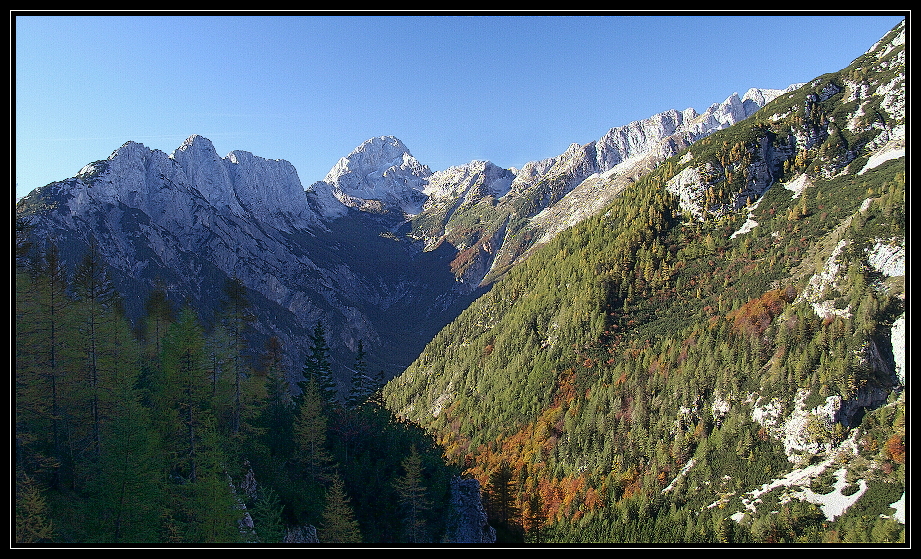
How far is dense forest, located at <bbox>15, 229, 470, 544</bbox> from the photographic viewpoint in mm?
29062

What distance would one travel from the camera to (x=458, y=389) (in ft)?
595

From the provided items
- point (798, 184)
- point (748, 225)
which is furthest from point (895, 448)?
point (798, 184)

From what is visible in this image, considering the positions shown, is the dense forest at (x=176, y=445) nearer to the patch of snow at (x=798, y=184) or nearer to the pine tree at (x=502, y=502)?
the pine tree at (x=502, y=502)

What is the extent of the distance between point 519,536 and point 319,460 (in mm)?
38348

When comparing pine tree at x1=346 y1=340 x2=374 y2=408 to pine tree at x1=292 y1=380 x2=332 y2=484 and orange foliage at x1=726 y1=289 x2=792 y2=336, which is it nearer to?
pine tree at x1=292 y1=380 x2=332 y2=484

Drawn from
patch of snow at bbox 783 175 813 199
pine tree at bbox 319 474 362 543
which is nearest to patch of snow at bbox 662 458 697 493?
pine tree at bbox 319 474 362 543

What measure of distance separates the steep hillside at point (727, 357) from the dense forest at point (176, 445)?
2671 cm

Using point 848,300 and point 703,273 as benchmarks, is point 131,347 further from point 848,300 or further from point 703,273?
point 703,273

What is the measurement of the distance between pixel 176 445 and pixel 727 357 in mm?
114448

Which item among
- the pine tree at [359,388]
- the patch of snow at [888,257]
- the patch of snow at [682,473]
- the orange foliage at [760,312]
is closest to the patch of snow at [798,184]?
the orange foliage at [760,312]

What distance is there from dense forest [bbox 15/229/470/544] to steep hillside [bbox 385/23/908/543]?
26.7m

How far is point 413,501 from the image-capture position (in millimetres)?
52125

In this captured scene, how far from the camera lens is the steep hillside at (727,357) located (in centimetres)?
8375

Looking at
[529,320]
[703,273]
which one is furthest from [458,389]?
[703,273]
